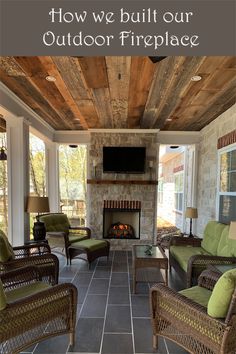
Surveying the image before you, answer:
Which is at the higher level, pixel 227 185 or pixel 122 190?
pixel 227 185

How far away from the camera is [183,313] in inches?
67.7

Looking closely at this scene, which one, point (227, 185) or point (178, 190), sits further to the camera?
point (178, 190)

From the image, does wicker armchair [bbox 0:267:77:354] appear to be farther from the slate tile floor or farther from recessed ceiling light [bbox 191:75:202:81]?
recessed ceiling light [bbox 191:75:202:81]

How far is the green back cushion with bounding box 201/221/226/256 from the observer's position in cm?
324

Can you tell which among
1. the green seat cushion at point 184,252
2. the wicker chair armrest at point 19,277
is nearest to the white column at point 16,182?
the wicker chair armrest at point 19,277

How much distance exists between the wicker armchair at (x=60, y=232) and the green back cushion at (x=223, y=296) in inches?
112

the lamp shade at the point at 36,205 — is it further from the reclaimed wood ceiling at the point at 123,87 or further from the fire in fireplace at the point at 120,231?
the fire in fireplace at the point at 120,231

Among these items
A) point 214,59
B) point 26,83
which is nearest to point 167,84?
point 214,59

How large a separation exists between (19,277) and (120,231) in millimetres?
3225

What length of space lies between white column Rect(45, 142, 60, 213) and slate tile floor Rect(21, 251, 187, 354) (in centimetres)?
188

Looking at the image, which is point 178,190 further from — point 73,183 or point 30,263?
point 30,263

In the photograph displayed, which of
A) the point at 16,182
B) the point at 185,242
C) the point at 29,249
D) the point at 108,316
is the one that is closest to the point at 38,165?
the point at 16,182

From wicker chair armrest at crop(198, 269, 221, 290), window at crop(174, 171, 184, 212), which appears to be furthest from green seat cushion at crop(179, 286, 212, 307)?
window at crop(174, 171, 184, 212)

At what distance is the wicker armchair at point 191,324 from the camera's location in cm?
147
